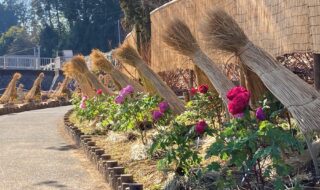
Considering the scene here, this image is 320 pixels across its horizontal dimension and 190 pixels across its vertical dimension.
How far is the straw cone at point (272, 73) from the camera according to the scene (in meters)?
4.28

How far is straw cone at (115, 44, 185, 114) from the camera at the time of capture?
848cm

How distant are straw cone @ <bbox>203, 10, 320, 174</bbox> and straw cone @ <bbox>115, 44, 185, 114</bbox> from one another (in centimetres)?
327

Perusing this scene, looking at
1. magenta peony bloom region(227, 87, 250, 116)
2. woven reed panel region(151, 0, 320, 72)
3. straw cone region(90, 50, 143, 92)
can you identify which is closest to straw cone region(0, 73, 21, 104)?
straw cone region(90, 50, 143, 92)

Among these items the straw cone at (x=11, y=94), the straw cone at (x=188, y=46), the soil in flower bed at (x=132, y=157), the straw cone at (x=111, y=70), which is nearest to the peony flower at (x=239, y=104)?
the soil in flower bed at (x=132, y=157)

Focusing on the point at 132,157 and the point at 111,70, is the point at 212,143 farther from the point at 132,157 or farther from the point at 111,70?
the point at 111,70

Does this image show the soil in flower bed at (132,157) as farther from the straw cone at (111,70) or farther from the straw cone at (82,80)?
the straw cone at (82,80)

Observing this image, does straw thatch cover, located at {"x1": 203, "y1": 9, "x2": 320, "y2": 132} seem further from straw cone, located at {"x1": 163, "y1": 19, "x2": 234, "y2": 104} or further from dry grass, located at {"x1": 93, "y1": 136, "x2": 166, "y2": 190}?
dry grass, located at {"x1": 93, "y1": 136, "x2": 166, "y2": 190}

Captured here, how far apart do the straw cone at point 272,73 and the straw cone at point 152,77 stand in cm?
327

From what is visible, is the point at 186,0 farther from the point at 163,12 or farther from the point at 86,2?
the point at 86,2

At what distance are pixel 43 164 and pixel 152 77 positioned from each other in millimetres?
2156

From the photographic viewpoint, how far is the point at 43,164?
790cm

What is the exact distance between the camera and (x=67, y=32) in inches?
2418

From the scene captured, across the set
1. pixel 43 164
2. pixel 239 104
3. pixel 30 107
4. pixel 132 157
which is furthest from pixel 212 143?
pixel 30 107

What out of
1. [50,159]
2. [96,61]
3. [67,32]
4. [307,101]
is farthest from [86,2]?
[307,101]
